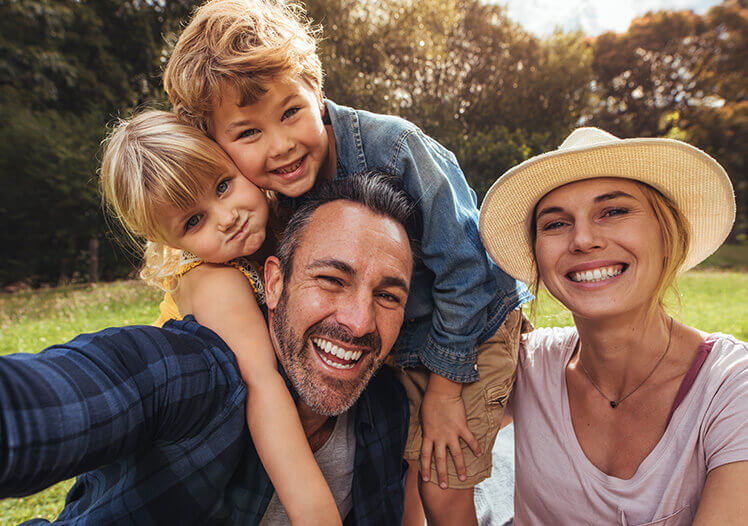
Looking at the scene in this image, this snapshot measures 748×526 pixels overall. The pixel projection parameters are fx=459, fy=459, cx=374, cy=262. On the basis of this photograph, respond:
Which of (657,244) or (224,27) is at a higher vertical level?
(224,27)

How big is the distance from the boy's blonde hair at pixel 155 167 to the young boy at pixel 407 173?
14cm

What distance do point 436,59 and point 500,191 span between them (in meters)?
10.8

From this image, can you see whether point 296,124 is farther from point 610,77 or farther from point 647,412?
point 610,77

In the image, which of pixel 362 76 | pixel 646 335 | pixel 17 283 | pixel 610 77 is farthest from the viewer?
pixel 610 77

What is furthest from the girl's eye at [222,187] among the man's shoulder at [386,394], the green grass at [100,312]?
the green grass at [100,312]

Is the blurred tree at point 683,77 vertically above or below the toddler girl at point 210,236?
above

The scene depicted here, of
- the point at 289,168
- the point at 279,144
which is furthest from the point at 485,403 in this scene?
the point at 279,144

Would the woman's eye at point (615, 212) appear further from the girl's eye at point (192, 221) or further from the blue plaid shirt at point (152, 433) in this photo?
the girl's eye at point (192, 221)

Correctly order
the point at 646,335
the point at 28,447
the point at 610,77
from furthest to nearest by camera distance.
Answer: the point at 610,77
the point at 646,335
the point at 28,447

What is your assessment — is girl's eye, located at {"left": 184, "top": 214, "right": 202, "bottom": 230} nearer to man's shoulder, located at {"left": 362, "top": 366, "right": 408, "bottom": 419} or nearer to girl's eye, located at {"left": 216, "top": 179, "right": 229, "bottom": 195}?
girl's eye, located at {"left": 216, "top": 179, "right": 229, "bottom": 195}

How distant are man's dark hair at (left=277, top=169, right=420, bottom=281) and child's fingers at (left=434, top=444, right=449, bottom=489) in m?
1.17

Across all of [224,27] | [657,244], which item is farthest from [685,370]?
[224,27]

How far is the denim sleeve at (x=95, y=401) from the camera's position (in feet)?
3.77

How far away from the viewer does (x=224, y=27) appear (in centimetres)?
232
